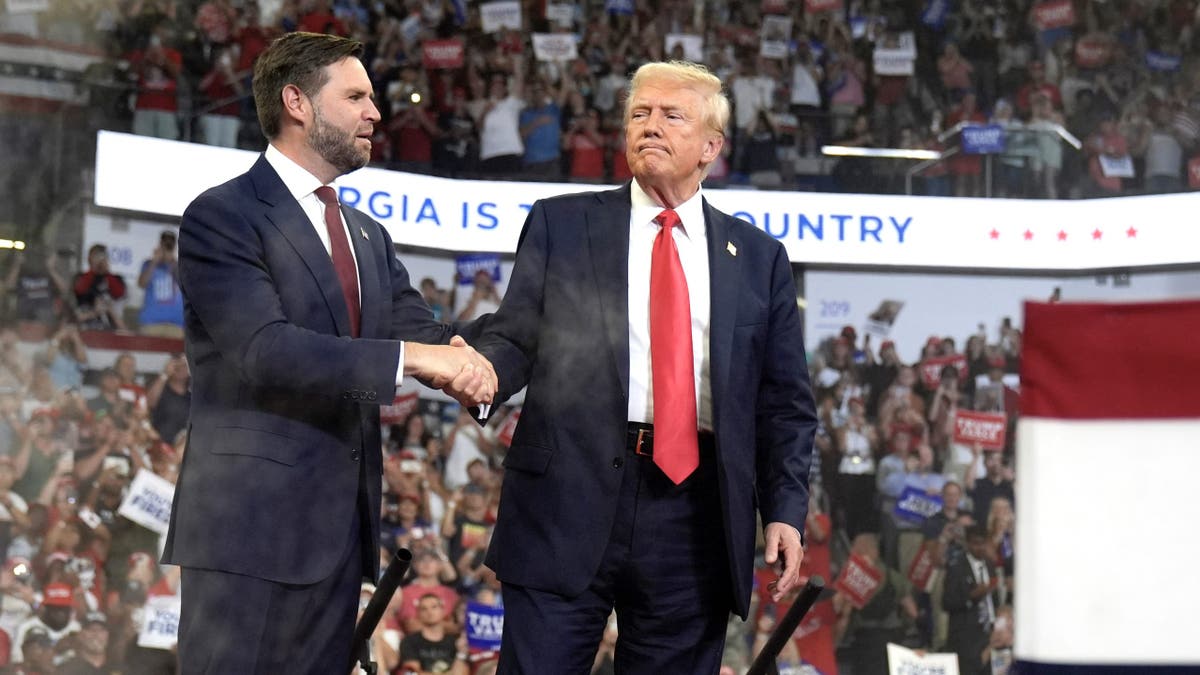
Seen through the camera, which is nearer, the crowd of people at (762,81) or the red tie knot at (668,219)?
the red tie knot at (668,219)

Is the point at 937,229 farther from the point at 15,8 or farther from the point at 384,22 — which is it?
the point at 15,8

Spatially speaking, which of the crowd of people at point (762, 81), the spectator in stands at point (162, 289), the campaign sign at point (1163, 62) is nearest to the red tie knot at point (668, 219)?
the spectator in stands at point (162, 289)

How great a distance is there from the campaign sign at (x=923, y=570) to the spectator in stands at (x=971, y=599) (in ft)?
0.29

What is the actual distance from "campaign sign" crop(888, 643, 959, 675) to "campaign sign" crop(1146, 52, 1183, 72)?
5.59 m

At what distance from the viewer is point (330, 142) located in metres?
2.60

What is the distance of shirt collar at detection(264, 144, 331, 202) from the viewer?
101 inches

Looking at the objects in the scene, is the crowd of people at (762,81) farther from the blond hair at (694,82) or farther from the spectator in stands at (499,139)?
the blond hair at (694,82)

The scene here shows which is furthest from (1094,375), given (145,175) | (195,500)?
(145,175)

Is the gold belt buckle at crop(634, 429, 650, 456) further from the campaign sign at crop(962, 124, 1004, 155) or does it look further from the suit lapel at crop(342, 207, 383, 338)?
the campaign sign at crop(962, 124, 1004, 155)

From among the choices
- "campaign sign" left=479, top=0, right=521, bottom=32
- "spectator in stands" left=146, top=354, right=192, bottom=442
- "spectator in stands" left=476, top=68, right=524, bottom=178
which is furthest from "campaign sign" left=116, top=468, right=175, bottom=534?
"campaign sign" left=479, top=0, right=521, bottom=32

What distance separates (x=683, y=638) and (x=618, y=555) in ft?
0.65

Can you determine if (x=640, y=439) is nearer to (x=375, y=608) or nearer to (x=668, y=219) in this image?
(x=668, y=219)

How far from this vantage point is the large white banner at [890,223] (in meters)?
9.49

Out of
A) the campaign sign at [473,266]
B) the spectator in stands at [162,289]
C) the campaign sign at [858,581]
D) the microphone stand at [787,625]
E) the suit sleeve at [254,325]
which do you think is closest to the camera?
the suit sleeve at [254,325]
